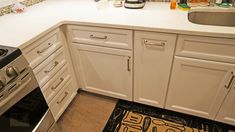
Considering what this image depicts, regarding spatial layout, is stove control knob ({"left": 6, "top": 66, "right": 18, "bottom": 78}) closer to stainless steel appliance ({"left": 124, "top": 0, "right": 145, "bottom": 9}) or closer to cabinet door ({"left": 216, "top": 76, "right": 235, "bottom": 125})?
stainless steel appliance ({"left": 124, "top": 0, "right": 145, "bottom": 9})

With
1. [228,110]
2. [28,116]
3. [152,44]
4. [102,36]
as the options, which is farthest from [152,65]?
[28,116]

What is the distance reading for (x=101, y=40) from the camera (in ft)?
4.53

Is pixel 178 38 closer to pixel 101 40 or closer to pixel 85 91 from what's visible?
pixel 101 40

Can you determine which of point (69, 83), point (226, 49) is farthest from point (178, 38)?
point (69, 83)

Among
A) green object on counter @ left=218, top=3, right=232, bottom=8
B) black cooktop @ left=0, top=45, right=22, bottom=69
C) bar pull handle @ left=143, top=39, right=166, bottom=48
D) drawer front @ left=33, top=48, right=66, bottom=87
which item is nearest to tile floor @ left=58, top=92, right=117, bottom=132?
drawer front @ left=33, top=48, right=66, bottom=87

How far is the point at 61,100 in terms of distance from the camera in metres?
1.55

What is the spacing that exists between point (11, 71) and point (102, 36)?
0.71m

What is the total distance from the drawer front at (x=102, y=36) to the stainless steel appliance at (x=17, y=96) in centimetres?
57

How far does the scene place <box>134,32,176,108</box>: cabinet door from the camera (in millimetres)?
1211

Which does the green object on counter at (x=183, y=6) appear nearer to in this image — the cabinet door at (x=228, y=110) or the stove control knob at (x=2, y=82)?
the cabinet door at (x=228, y=110)

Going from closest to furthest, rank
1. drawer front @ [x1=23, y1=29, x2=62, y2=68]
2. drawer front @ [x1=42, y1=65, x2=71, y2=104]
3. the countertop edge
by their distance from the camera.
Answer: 1. the countertop edge
2. drawer front @ [x1=23, y1=29, x2=62, y2=68]
3. drawer front @ [x1=42, y1=65, x2=71, y2=104]

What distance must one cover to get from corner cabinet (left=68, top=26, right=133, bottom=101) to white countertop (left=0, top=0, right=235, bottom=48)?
0.08 m

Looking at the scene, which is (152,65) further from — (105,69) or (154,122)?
(154,122)

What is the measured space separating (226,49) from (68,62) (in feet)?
4.18
